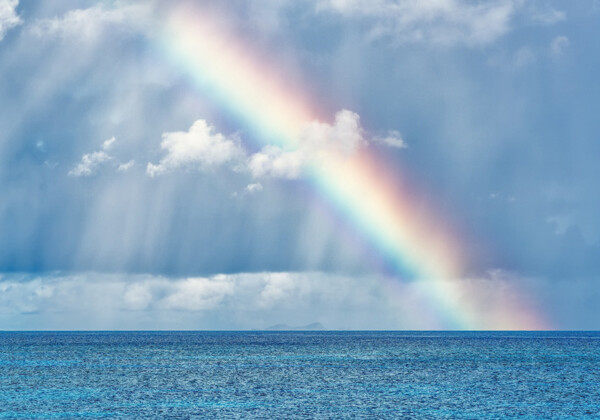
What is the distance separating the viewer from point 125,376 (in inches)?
3784

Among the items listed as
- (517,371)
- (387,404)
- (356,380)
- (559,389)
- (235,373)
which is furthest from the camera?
(517,371)

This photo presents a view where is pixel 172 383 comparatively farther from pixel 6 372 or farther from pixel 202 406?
pixel 6 372

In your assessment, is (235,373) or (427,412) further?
(235,373)

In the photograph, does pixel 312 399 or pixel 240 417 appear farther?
pixel 312 399

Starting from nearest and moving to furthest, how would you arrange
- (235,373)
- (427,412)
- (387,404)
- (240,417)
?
(240,417) < (427,412) < (387,404) < (235,373)

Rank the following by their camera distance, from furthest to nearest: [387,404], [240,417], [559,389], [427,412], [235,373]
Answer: [235,373], [559,389], [387,404], [427,412], [240,417]

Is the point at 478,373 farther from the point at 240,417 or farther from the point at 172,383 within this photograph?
the point at 240,417

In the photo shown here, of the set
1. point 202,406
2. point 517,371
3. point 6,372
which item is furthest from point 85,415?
point 517,371

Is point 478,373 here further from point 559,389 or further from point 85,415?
point 85,415

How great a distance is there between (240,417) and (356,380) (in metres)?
35.8

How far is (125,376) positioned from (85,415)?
128 ft

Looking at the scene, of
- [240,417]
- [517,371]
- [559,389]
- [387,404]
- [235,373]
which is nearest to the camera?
[240,417]

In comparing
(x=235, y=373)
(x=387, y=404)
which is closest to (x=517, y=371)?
(x=235, y=373)

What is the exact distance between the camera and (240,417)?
5694 cm
